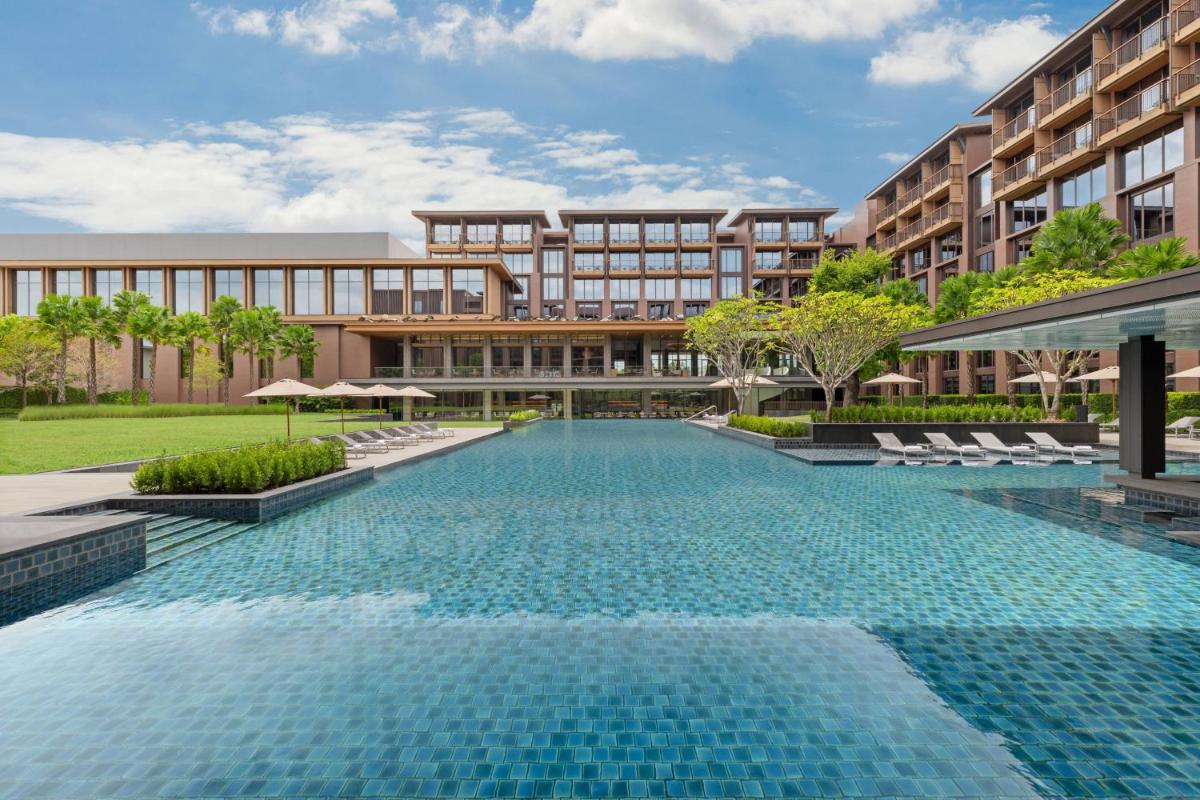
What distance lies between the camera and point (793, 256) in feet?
213

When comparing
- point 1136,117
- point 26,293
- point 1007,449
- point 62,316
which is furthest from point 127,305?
point 1136,117

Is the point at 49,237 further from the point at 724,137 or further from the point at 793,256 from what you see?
the point at 793,256

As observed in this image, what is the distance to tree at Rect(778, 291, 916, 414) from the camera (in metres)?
22.6

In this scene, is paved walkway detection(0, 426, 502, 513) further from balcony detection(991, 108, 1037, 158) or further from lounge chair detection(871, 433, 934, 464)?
balcony detection(991, 108, 1037, 158)

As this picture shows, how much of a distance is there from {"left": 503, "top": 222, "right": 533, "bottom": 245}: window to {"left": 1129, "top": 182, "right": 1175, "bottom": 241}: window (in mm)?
47994

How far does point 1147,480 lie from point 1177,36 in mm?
28606

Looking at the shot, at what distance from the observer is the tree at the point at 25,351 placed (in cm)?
4325

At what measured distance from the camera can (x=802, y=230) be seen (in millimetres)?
65062

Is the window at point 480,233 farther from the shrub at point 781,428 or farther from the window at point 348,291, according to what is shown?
the shrub at point 781,428

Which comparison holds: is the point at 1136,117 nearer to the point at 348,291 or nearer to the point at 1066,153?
the point at 1066,153

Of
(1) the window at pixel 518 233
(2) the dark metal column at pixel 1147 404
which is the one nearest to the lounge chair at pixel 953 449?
(2) the dark metal column at pixel 1147 404

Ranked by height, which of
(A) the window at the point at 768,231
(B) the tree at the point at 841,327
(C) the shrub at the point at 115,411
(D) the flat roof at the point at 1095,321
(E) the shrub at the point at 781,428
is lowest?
(E) the shrub at the point at 781,428

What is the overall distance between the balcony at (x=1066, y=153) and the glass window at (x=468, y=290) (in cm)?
4136

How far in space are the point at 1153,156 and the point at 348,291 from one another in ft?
181
